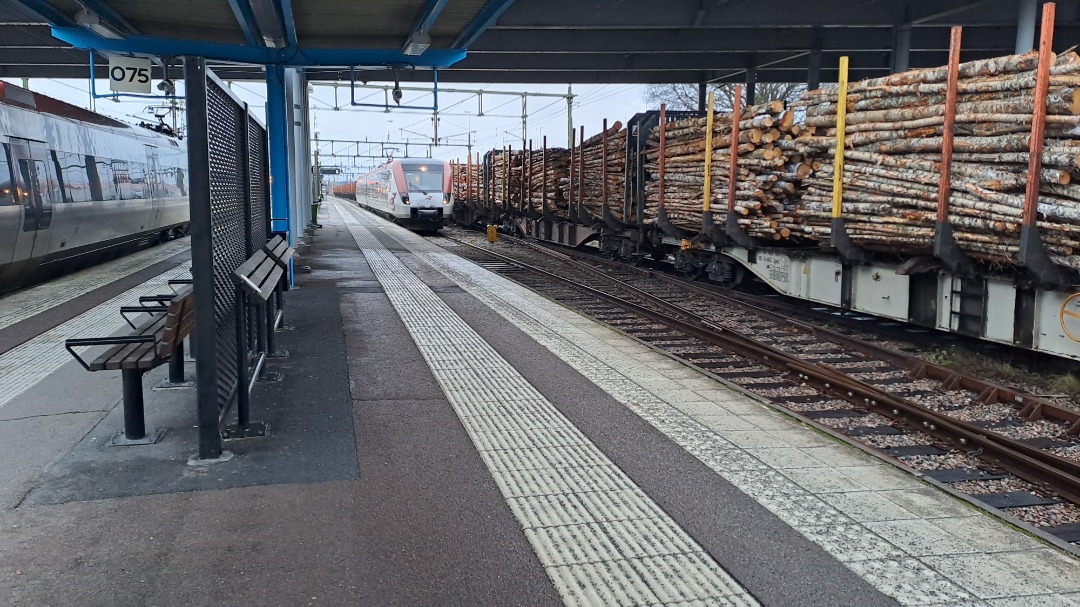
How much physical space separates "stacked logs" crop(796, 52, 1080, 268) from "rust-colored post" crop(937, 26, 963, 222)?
87 mm

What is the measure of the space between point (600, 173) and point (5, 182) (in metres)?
10.7

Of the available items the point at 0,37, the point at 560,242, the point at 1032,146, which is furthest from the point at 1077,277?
the point at 0,37

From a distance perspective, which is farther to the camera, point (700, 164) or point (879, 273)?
point (700, 164)

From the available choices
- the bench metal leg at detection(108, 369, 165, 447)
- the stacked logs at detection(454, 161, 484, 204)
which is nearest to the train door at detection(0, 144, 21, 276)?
the bench metal leg at detection(108, 369, 165, 447)

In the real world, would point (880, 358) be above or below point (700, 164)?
below

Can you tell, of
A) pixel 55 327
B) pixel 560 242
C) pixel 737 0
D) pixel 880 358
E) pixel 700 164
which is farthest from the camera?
pixel 560 242

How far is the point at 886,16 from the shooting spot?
55.2ft

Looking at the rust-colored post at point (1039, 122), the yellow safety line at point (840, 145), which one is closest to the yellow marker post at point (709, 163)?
the yellow safety line at point (840, 145)

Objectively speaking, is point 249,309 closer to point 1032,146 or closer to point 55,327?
point 55,327

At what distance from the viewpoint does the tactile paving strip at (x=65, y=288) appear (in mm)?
9625

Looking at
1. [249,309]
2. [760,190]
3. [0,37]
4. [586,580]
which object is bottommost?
[586,580]

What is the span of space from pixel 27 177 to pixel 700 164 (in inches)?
374

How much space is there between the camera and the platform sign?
11.6 meters

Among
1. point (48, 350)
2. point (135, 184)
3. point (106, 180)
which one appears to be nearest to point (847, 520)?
point (48, 350)
